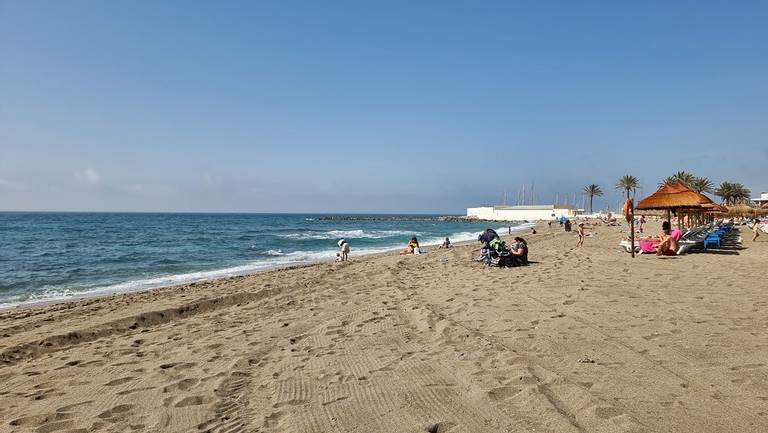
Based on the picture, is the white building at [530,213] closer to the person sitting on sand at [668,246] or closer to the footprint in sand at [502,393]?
the person sitting on sand at [668,246]

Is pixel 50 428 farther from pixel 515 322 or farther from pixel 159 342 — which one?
pixel 515 322

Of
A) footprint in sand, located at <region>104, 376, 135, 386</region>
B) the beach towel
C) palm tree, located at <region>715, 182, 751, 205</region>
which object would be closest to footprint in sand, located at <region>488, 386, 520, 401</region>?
footprint in sand, located at <region>104, 376, 135, 386</region>

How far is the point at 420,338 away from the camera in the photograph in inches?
224

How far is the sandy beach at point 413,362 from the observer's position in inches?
134

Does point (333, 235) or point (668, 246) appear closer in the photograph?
point (668, 246)

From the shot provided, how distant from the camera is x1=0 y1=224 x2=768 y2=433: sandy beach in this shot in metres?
3.42

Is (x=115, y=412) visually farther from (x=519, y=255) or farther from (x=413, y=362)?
(x=519, y=255)

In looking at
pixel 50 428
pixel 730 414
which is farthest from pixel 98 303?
pixel 730 414

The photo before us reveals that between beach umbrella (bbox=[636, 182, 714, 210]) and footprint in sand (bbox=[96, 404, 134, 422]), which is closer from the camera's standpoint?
footprint in sand (bbox=[96, 404, 134, 422])

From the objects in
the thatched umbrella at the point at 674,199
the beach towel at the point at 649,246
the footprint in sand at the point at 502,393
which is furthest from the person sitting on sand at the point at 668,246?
the footprint in sand at the point at 502,393

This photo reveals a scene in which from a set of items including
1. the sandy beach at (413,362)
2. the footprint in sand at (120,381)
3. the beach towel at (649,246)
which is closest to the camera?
the sandy beach at (413,362)

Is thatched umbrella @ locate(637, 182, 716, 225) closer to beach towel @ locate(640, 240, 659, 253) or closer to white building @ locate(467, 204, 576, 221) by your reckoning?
beach towel @ locate(640, 240, 659, 253)

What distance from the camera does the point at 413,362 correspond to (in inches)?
185

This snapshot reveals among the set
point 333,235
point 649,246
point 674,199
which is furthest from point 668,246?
point 333,235
